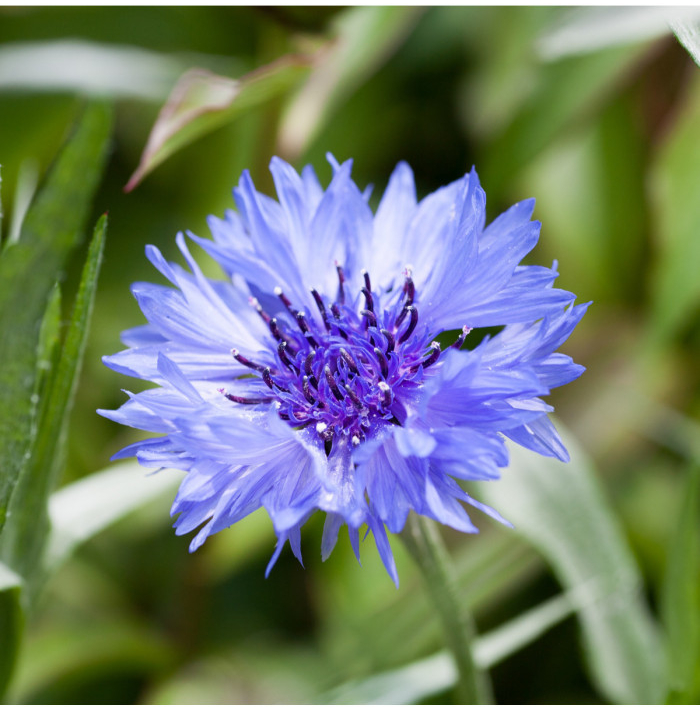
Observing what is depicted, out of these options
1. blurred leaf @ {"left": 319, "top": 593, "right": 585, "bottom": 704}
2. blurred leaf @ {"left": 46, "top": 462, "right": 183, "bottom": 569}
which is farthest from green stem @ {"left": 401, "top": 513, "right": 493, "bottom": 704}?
blurred leaf @ {"left": 46, "top": 462, "right": 183, "bottom": 569}

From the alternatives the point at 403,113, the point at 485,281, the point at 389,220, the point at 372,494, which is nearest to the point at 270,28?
the point at 403,113

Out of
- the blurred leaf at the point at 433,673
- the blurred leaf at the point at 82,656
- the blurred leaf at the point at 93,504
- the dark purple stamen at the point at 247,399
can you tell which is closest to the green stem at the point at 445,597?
the blurred leaf at the point at 433,673

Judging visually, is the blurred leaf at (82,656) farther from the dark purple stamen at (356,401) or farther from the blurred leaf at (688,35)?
the blurred leaf at (688,35)

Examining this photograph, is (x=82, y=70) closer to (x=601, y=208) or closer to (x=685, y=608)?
(x=601, y=208)

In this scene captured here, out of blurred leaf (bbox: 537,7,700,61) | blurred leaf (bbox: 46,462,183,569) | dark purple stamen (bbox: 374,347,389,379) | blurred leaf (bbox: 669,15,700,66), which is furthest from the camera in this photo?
blurred leaf (bbox: 537,7,700,61)

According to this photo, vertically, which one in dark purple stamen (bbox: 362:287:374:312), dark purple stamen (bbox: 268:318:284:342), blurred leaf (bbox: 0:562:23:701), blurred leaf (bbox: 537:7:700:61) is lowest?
blurred leaf (bbox: 0:562:23:701)

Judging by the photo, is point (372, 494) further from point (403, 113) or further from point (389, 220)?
point (403, 113)

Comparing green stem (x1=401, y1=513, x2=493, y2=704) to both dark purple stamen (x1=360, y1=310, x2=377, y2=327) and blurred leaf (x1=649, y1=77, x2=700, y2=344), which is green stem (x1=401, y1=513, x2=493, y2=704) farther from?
blurred leaf (x1=649, y1=77, x2=700, y2=344)
